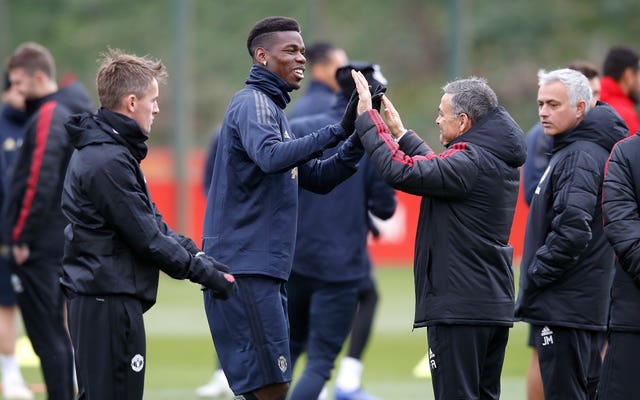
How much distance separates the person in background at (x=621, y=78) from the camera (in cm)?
920

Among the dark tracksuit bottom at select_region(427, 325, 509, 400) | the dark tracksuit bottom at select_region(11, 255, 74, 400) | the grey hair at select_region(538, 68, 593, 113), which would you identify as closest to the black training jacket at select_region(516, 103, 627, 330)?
the grey hair at select_region(538, 68, 593, 113)

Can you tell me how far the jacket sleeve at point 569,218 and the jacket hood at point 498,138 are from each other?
0.52 metres

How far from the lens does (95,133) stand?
19.1 feet

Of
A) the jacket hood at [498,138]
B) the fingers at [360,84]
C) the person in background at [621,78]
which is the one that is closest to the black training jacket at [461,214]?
the jacket hood at [498,138]

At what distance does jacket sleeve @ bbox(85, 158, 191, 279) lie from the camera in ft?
18.7

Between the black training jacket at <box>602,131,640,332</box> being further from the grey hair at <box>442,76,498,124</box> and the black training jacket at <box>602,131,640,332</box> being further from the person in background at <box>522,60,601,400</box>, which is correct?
the person in background at <box>522,60,601,400</box>

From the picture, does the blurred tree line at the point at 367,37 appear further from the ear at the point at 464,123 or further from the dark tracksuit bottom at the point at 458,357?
the dark tracksuit bottom at the point at 458,357

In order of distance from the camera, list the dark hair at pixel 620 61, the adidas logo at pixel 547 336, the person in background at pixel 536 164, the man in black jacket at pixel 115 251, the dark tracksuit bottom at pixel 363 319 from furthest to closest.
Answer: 1. the dark tracksuit bottom at pixel 363 319
2. the dark hair at pixel 620 61
3. the person in background at pixel 536 164
4. the adidas logo at pixel 547 336
5. the man in black jacket at pixel 115 251

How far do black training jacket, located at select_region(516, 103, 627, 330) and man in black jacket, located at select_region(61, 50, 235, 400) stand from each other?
6.26ft

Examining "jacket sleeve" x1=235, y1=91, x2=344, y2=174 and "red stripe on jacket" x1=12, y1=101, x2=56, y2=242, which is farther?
"red stripe on jacket" x1=12, y1=101, x2=56, y2=242

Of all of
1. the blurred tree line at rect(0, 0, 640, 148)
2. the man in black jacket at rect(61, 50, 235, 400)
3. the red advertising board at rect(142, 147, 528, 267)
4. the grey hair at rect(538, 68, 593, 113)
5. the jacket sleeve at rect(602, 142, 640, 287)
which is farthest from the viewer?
the blurred tree line at rect(0, 0, 640, 148)

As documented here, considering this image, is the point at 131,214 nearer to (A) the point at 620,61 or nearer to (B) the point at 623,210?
(B) the point at 623,210

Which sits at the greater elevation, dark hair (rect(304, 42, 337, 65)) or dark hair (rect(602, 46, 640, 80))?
dark hair (rect(304, 42, 337, 65))

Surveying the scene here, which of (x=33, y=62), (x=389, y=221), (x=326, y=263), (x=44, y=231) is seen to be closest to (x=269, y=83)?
(x=326, y=263)
